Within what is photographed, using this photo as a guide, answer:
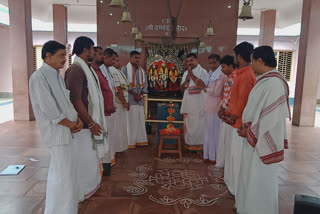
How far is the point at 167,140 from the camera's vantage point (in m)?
4.97

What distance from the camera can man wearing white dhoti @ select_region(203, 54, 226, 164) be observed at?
3934 millimetres

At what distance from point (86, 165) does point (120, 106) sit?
6.21ft

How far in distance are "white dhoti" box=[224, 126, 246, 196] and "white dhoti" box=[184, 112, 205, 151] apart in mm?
1523

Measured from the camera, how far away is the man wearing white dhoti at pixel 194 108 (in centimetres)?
455

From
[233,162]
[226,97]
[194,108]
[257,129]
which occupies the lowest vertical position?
[233,162]

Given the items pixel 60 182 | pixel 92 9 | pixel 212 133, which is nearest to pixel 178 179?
pixel 212 133

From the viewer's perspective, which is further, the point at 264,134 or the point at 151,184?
the point at 151,184

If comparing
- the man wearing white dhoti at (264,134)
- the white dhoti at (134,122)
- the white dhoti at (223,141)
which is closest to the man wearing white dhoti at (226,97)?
the white dhoti at (223,141)

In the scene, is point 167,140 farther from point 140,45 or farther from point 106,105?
point 140,45

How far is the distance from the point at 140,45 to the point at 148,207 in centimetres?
540

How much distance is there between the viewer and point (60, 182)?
7.01 ft

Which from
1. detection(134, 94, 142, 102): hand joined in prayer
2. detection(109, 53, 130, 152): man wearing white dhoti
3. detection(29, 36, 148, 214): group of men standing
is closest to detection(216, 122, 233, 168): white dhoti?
detection(29, 36, 148, 214): group of men standing

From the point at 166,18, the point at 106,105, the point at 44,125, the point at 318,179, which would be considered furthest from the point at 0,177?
the point at 166,18

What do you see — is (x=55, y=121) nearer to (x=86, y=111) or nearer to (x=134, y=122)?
Answer: (x=86, y=111)
